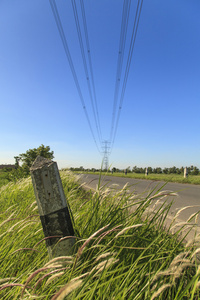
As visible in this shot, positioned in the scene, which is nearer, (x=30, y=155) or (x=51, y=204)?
(x=51, y=204)

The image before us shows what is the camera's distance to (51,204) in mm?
1310

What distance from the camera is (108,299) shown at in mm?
914

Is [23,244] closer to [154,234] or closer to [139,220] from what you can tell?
[139,220]

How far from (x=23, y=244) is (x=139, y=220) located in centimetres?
102

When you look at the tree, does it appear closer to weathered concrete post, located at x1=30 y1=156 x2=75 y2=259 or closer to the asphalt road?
the asphalt road

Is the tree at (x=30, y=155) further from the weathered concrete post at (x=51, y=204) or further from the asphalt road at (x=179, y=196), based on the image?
the weathered concrete post at (x=51, y=204)

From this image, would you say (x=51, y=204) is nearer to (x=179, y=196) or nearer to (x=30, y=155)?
(x=179, y=196)

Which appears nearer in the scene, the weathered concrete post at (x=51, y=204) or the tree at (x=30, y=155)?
the weathered concrete post at (x=51, y=204)

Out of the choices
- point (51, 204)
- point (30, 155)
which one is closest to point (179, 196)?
point (51, 204)

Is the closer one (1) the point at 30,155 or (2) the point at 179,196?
(2) the point at 179,196

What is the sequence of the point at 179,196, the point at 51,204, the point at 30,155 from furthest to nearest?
the point at 30,155 < the point at 179,196 < the point at 51,204

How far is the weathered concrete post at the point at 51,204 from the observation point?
1300mm

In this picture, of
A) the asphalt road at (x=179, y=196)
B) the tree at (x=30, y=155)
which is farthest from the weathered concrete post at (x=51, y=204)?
the tree at (x=30, y=155)

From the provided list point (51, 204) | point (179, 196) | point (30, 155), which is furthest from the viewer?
point (30, 155)
